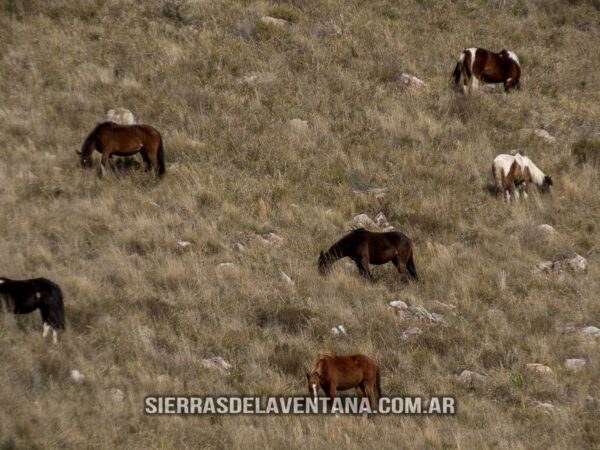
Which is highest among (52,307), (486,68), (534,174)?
(52,307)

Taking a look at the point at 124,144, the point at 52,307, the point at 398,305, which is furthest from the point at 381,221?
the point at 52,307

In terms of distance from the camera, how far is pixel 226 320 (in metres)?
12.5

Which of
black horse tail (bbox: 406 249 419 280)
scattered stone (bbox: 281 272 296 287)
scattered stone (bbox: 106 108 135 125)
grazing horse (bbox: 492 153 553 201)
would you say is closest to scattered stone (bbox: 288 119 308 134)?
scattered stone (bbox: 106 108 135 125)

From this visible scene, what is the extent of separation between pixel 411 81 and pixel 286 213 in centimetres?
700

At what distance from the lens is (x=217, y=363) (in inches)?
450

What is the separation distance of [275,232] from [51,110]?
6.01 metres

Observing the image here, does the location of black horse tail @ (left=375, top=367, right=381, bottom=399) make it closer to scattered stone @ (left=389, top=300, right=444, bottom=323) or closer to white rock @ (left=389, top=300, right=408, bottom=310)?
scattered stone @ (left=389, top=300, right=444, bottom=323)

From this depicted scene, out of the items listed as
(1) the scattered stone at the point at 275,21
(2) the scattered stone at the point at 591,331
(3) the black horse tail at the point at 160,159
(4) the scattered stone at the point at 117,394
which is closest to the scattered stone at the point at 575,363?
(2) the scattered stone at the point at 591,331

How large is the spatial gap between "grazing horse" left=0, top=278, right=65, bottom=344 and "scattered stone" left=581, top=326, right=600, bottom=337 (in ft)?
22.4

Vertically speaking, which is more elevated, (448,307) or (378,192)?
(448,307)

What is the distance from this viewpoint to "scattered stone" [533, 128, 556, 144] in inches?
811

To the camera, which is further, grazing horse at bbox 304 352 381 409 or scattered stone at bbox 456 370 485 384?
scattered stone at bbox 456 370 485 384

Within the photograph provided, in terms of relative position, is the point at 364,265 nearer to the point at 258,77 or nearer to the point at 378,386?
the point at 378,386

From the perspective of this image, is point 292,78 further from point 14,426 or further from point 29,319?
point 14,426
